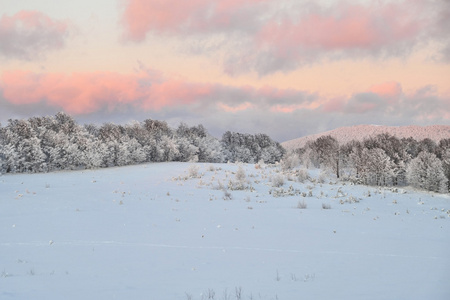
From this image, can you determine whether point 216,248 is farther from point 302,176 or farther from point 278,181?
point 302,176

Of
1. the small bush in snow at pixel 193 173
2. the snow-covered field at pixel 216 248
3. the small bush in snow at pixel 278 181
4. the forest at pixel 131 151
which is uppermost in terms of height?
the forest at pixel 131 151

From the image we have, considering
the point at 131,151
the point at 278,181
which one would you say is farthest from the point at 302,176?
the point at 131,151

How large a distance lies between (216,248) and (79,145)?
4144 centimetres

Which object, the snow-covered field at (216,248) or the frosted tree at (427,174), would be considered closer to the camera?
the snow-covered field at (216,248)

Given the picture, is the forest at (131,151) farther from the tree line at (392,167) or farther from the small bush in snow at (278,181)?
the small bush in snow at (278,181)

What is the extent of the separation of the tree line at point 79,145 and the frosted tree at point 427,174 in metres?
44.0

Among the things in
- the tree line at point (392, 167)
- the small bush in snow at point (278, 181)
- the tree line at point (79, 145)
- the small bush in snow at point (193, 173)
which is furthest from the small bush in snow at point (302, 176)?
the tree line at point (392, 167)

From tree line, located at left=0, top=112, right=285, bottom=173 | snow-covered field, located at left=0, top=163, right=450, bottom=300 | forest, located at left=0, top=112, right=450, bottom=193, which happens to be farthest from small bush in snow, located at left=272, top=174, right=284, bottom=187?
tree line, located at left=0, top=112, right=285, bottom=173

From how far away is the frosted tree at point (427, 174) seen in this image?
62.5m

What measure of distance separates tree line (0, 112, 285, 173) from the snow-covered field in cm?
2481

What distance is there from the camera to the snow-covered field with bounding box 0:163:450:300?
6809 millimetres

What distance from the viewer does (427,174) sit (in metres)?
64.3

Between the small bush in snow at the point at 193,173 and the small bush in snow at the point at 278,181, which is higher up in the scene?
the small bush in snow at the point at 193,173

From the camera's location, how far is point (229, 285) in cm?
721
